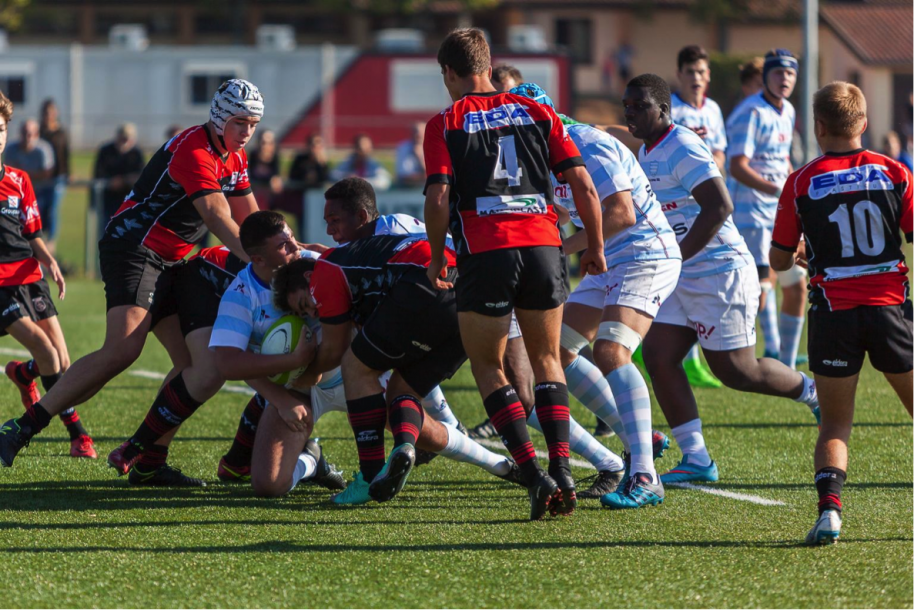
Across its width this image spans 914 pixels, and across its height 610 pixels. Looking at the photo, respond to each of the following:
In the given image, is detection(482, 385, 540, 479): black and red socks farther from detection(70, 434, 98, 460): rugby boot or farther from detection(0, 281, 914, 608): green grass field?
detection(70, 434, 98, 460): rugby boot

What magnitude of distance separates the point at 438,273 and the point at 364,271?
1.55ft

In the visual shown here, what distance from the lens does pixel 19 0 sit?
3994 centimetres

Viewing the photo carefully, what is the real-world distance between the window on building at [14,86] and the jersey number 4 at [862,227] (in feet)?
111

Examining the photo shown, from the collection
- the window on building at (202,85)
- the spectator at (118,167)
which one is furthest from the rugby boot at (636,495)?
the window on building at (202,85)

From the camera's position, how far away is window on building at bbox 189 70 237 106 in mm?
35875

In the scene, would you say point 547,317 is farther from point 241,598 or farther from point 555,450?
point 241,598

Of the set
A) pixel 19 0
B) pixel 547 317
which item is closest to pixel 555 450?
pixel 547 317

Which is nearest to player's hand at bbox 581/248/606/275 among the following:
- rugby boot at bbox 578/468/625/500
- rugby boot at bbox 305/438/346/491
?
rugby boot at bbox 578/468/625/500

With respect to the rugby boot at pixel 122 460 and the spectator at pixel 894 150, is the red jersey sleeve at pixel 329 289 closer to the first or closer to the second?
the rugby boot at pixel 122 460

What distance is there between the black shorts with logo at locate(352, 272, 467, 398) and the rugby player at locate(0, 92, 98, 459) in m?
2.17

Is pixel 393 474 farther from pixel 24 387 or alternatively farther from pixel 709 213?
pixel 24 387

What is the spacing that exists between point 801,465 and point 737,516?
4.12 feet

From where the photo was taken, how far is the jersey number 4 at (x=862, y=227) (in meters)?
4.59

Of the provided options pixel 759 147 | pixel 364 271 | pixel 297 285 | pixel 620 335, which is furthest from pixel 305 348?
pixel 759 147
